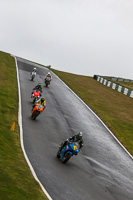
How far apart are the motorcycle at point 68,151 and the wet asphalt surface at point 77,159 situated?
1.16 feet

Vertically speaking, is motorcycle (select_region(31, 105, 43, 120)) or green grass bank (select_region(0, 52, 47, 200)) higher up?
motorcycle (select_region(31, 105, 43, 120))

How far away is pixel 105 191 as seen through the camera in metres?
13.6

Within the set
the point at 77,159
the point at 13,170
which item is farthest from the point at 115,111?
the point at 13,170

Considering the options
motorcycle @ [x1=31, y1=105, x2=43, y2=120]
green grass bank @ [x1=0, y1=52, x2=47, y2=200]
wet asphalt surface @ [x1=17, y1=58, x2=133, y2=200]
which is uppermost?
motorcycle @ [x1=31, y1=105, x2=43, y2=120]

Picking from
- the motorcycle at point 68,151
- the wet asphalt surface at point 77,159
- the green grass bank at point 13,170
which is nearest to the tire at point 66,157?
the motorcycle at point 68,151

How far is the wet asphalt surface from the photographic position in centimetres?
1282

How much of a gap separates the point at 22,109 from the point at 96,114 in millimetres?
9844

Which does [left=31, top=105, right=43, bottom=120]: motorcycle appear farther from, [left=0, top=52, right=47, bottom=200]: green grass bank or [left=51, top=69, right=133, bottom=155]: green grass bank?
[left=51, top=69, right=133, bottom=155]: green grass bank

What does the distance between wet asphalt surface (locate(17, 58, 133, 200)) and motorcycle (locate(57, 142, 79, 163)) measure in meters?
0.35

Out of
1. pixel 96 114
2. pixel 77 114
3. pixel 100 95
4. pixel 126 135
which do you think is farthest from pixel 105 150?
pixel 100 95

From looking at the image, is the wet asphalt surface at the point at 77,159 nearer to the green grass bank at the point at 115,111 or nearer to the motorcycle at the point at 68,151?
the motorcycle at the point at 68,151

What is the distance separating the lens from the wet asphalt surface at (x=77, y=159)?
12820 millimetres

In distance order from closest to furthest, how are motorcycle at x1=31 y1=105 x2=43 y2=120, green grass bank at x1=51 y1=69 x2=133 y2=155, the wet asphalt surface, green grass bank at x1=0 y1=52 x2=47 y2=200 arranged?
green grass bank at x1=0 y1=52 x2=47 y2=200 → the wet asphalt surface → motorcycle at x1=31 y1=105 x2=43 y2=120 → green grass bank at x1=51 y1=69 x2=133 y2=155

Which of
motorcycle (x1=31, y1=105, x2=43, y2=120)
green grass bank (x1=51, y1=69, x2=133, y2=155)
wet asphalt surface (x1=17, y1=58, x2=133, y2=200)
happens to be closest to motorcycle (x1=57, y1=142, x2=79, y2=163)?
wet asphalt surface (x1=17, y1=58, x2=133, y2=200)
